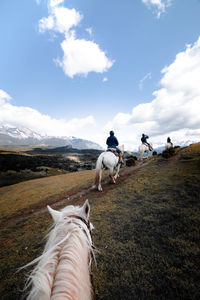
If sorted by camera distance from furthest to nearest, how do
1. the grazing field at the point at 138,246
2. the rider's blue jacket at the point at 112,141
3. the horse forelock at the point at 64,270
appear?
the rider's blue jacket at the point at 112,141
the grazing field at the point at 138,246
the horse forelock at the point at 64,270

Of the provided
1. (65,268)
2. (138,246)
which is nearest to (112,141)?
(138,246)

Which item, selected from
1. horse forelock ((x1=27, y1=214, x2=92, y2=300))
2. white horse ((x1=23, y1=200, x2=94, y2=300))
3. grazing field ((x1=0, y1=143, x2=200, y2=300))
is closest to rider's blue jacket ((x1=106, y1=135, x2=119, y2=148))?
grazing field ((x1=0, y1=143, x2=200, y2=300))


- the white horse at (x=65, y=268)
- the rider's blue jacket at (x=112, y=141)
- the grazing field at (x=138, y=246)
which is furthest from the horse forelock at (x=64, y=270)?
the rider's blue jacket at (x=112, y=141)

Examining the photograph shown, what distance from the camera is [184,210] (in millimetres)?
3350

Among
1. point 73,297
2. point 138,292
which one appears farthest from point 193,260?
point 73,297

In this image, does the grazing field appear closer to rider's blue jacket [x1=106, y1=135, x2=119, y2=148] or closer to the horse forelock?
the horse forelock

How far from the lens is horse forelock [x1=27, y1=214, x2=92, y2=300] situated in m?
0.81

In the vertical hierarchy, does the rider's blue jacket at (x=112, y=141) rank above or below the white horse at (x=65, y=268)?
above

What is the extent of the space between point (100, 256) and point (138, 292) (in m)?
0.93

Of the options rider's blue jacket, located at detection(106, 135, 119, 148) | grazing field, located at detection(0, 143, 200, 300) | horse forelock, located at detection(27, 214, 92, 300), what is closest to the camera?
horse forelock, located at detection(27, 214, 92, 300)

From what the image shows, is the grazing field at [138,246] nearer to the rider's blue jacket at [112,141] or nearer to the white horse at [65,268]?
the white horse at [65,268]

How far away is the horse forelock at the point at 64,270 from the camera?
0.81 meters

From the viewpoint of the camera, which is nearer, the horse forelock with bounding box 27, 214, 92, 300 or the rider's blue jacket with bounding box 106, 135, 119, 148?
the horse forelock with bounding box 27, 214, 92, 300

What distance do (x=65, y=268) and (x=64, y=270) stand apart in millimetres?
13
